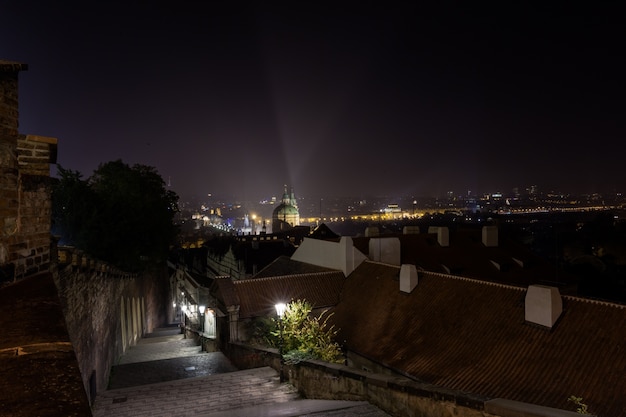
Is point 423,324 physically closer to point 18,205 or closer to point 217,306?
point 217,306

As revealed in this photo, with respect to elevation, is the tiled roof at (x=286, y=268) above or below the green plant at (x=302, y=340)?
above

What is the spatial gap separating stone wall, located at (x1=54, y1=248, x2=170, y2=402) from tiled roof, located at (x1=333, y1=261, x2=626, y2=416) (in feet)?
29.1

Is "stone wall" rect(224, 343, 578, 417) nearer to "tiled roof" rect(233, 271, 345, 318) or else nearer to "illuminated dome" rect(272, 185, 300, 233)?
"tiled roof" rect(233, 271, 345, 318)

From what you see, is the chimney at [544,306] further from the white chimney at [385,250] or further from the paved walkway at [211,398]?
the white chimney at [385,250]

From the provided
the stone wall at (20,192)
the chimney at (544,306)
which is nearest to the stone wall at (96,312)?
the stone wall at (20,192)

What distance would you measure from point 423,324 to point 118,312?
12.9m

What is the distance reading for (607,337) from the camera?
1162 cm

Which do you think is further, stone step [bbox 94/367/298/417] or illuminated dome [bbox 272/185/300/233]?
illuminated dome [bbox 272/185/300/233]

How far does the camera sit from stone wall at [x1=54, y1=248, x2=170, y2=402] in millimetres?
10281

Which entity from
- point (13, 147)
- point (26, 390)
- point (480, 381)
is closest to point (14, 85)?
point (13, 147)

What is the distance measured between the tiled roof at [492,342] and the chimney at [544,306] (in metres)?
0.20

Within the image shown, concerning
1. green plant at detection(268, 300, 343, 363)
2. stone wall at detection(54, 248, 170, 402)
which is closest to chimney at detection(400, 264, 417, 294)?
green plant at detection(268, 300, 343, 363)

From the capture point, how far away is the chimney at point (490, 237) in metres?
30.3

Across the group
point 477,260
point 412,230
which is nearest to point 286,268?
point 412,230
